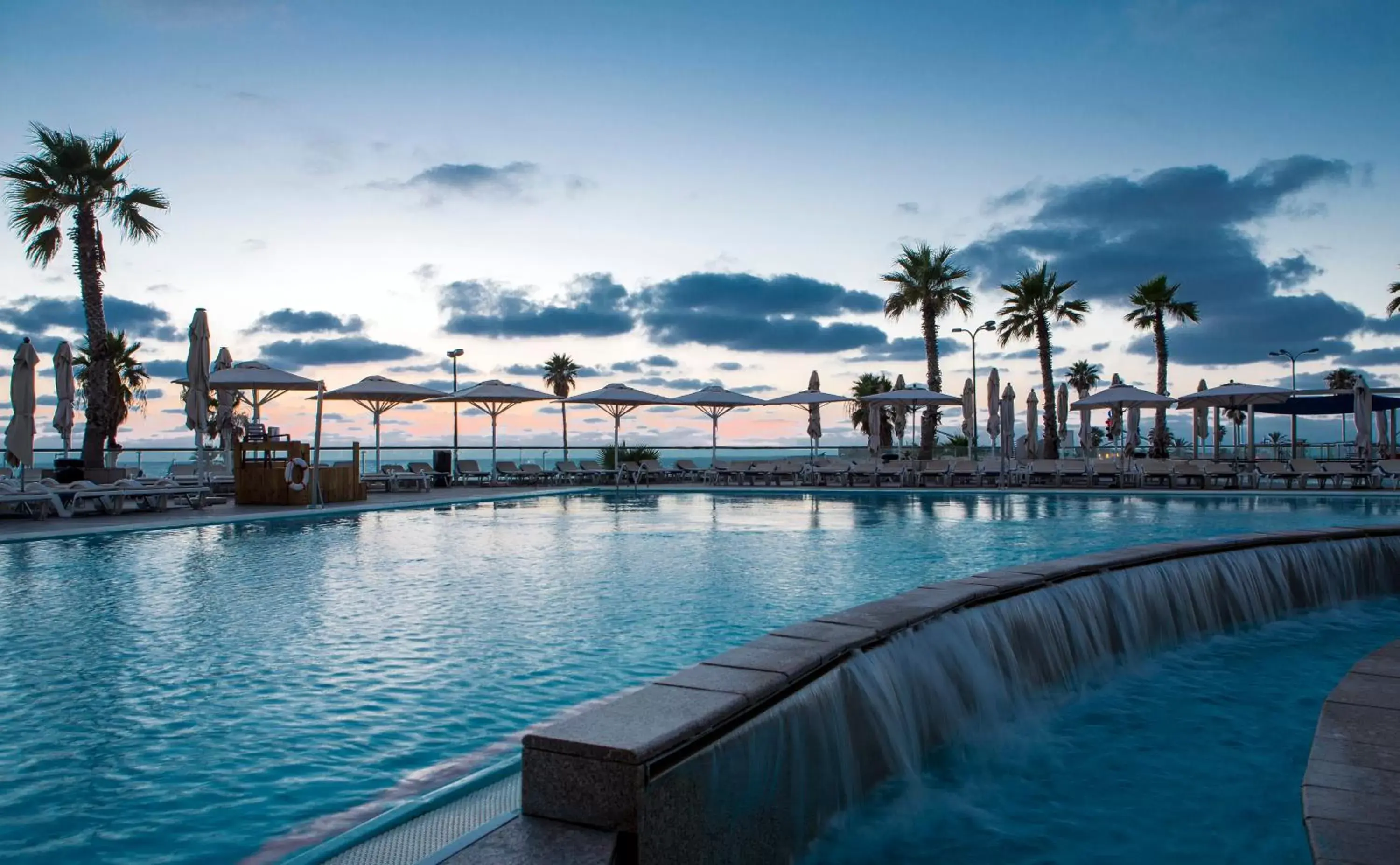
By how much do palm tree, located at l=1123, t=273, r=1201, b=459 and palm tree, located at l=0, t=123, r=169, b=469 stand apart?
30451mm

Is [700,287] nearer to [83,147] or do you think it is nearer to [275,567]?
[83,147]

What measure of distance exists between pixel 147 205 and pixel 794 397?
16855 mm

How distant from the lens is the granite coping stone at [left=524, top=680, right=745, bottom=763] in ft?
6.88

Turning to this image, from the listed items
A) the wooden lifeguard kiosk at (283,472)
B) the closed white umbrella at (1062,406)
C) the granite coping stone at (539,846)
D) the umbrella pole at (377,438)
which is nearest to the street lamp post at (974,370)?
the closed white umbrella at (1062,406)

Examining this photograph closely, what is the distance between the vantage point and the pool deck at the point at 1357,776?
2291mm

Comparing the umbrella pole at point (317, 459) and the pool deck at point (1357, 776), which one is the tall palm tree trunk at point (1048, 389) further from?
the pool deck at point (1357, 776)

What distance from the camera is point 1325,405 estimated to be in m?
32.0

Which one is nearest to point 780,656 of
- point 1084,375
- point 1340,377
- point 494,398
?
point 494,398

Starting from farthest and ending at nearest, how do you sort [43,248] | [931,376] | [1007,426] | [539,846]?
[931,376]
[1007,426]
[43,248]
[539,846]

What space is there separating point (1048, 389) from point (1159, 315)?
512 centimetres

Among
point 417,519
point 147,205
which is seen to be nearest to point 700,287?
point 147,205

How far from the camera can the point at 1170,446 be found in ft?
127

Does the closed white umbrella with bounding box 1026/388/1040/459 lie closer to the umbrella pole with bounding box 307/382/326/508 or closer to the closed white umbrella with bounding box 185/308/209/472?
the umbrella pole with bounding box 307/382/326/508

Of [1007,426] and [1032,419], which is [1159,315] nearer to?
[1032,419]
